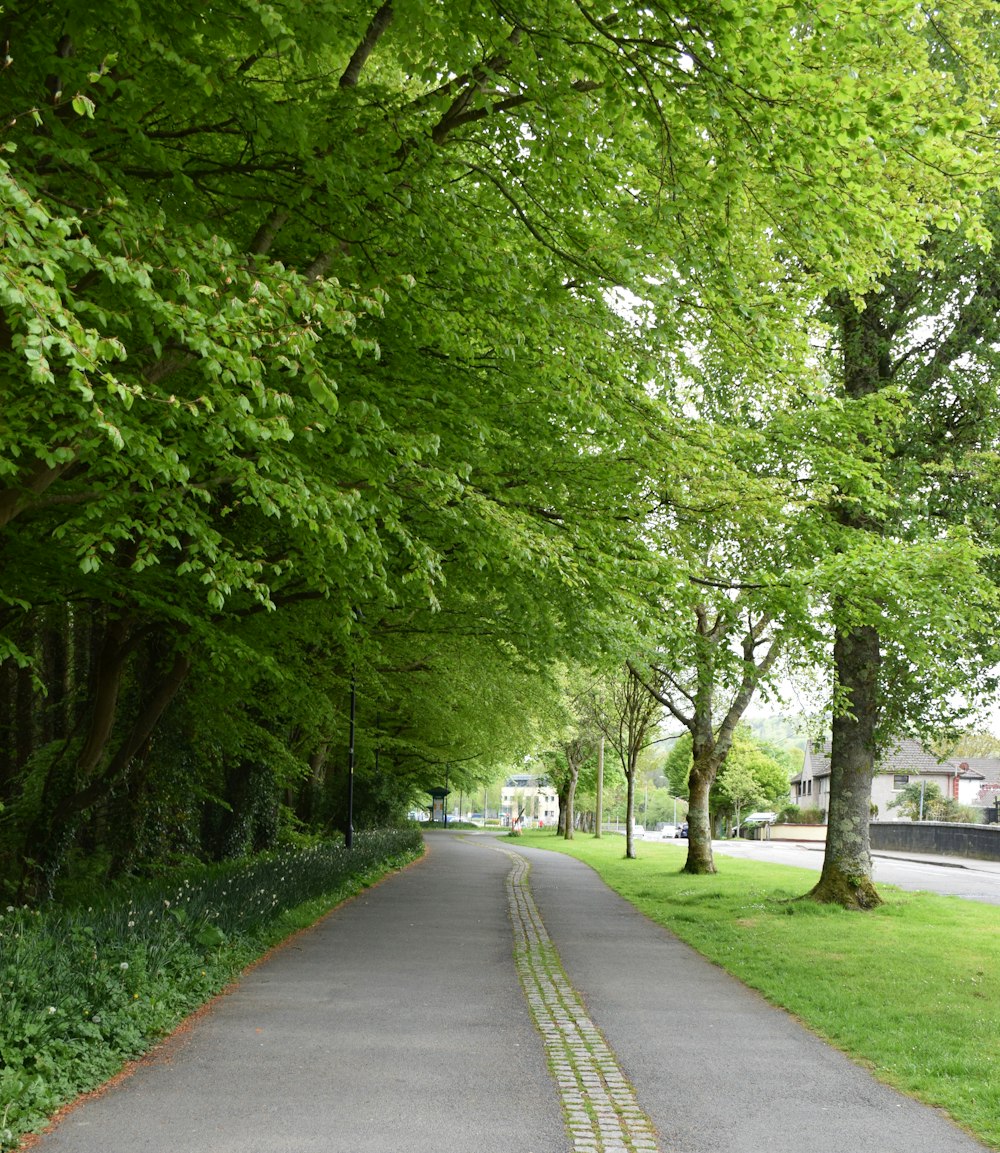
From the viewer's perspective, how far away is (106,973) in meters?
7.46

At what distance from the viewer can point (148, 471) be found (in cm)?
738

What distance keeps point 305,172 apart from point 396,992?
7128 millimetres

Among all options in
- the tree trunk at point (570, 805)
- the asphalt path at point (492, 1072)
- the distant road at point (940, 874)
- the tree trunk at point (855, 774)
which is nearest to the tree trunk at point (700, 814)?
the distant road at point (940, 874)

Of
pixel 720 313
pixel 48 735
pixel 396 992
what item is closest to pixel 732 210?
pixel 720 313

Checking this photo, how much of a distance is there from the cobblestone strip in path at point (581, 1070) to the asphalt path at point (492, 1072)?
2cm

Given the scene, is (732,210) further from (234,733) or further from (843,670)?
(234,733)

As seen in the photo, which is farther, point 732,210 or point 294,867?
point 294,867

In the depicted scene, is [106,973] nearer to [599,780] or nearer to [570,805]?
[599,780]

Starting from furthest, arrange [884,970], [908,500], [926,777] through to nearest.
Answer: [926,777]
[908,500]
[884,970]

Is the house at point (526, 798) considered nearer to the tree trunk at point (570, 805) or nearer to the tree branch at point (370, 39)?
the tree trunk at point (570, 805)

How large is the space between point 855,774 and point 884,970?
636cm

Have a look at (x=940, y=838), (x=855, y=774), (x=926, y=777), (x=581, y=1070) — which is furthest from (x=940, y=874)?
(x=926, y=777)

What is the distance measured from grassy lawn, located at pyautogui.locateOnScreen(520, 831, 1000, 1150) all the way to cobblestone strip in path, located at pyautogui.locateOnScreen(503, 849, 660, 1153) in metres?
1.91

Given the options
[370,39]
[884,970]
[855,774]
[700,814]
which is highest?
[370,39]
